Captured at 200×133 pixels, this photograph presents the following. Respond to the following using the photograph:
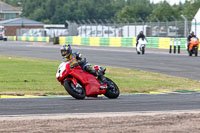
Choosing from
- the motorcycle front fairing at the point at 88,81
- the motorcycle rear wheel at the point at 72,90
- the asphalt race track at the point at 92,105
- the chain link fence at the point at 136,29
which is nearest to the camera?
the asphalt race track at the point at 92,105

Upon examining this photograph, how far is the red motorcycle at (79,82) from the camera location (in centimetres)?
1205

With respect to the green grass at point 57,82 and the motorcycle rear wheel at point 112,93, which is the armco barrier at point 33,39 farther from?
the motorcycle rear wheel at point 112,93

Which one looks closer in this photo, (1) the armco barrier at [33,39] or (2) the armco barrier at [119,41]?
(2) the armco barrier at [119,41]

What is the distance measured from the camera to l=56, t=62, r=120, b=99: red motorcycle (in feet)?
39.5

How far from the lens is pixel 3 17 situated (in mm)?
161875

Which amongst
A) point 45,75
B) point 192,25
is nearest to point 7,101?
point 45,75

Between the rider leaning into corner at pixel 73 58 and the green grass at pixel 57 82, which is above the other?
the rider leaning into corner at pixel 73 58

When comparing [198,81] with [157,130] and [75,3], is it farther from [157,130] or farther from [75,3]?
[75,3]

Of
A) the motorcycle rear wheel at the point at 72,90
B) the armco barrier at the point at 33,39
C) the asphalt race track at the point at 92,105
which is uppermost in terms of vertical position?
the motorcycle rear wheel at the point at 72,90

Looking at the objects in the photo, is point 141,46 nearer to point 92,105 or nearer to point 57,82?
point 57,82

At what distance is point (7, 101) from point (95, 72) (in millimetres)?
2009

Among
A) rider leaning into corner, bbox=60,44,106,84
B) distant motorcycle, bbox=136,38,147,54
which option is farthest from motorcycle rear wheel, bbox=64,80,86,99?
distant motorcycle, bbox=136,38,147,54

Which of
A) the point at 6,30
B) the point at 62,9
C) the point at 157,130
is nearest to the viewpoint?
the point at 157,130

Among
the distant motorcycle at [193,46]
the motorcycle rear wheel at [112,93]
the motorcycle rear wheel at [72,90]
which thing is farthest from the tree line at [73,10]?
the motorcycle rear wheel at [72,90]
